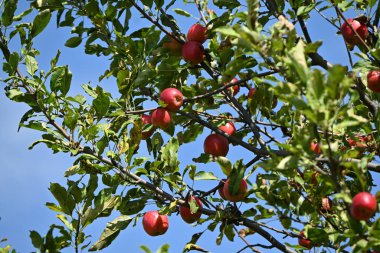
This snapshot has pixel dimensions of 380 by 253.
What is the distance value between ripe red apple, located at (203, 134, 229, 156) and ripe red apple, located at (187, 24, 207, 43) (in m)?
0.66

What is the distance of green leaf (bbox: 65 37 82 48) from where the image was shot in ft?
15.4

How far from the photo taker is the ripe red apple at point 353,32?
3776 mm

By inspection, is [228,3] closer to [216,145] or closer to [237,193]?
[216,145]

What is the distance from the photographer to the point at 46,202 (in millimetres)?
3547

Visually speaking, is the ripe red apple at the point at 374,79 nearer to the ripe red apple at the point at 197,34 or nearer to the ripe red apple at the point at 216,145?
the ripe red apple at the point at 216,145

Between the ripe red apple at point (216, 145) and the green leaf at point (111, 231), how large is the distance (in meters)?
0.77

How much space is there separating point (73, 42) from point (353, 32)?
223cm

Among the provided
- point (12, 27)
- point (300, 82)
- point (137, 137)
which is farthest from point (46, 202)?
point (300, 82)

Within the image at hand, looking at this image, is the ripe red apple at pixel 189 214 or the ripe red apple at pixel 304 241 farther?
the ripe red apple at pixel 189 214

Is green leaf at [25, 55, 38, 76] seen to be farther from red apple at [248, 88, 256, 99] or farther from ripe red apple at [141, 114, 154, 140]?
red apple at [248, 88, 256, 99]

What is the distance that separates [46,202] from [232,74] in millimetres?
1388

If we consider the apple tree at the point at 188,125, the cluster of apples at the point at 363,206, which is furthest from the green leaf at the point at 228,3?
the cluster of apples at the point at 363,206

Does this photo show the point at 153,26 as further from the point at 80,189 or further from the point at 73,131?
the point at 80,189

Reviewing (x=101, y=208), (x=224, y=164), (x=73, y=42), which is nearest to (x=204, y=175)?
(x=224, y=164)
